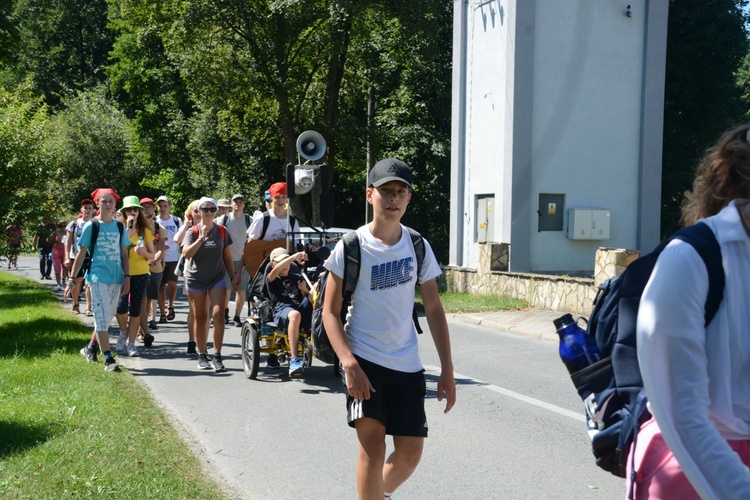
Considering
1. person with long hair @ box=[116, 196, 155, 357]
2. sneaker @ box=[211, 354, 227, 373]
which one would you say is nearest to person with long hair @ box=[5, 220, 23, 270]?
person with long hair @ box=[116, 196, 155, 357]

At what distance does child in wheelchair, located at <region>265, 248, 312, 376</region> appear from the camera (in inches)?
378

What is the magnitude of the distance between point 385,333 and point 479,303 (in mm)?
14258

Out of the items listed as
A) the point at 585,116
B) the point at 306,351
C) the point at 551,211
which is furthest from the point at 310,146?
the point at 585,116

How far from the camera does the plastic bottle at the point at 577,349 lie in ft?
8.47

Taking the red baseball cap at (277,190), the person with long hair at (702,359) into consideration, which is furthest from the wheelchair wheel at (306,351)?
the person with long hair at (702,359)

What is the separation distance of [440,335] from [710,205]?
2.30 m

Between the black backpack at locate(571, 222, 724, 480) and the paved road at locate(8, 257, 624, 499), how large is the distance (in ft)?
10.4

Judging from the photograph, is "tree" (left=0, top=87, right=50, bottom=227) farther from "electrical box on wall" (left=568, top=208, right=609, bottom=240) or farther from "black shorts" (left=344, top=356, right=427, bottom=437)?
"electrical box on wall" (left=568, top=208, right=609, bottom=240)

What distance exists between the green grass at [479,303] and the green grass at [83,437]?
8.59 metres

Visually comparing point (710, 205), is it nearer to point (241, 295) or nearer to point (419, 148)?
point (241, 295)

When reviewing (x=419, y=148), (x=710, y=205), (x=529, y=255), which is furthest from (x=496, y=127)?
(x=710, y=205)

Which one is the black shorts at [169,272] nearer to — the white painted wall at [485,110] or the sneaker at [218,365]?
the sneaker at [218,365]

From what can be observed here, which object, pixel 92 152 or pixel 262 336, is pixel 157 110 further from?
pixel 262 336

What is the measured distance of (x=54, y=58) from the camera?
198 ft
